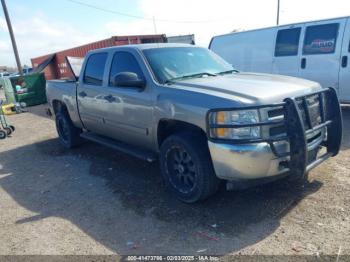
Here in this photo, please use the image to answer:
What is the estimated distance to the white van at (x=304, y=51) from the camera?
24.6ft

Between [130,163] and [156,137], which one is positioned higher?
[156,137]

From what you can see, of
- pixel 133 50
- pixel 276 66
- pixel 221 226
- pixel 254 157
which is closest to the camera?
pixel 254 157

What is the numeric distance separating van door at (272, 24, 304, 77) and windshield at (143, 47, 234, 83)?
163 inches

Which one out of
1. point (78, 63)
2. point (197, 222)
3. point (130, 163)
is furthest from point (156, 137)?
point (78, 63)

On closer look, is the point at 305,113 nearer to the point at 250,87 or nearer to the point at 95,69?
the point at 250,87

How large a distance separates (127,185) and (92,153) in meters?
2.08

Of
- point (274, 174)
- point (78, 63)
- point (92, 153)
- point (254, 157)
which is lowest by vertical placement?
point (92, 153)

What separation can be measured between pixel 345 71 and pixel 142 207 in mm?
6035

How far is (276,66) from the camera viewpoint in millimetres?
8711

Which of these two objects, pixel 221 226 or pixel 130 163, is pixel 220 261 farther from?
pixel 130 163

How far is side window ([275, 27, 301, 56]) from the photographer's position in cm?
819

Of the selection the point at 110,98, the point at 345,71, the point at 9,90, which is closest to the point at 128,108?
the point at 110,98

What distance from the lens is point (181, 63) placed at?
4.46 meters

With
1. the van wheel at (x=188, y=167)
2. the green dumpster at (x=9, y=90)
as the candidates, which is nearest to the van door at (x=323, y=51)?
the van wheel at (x=188, y=167)
